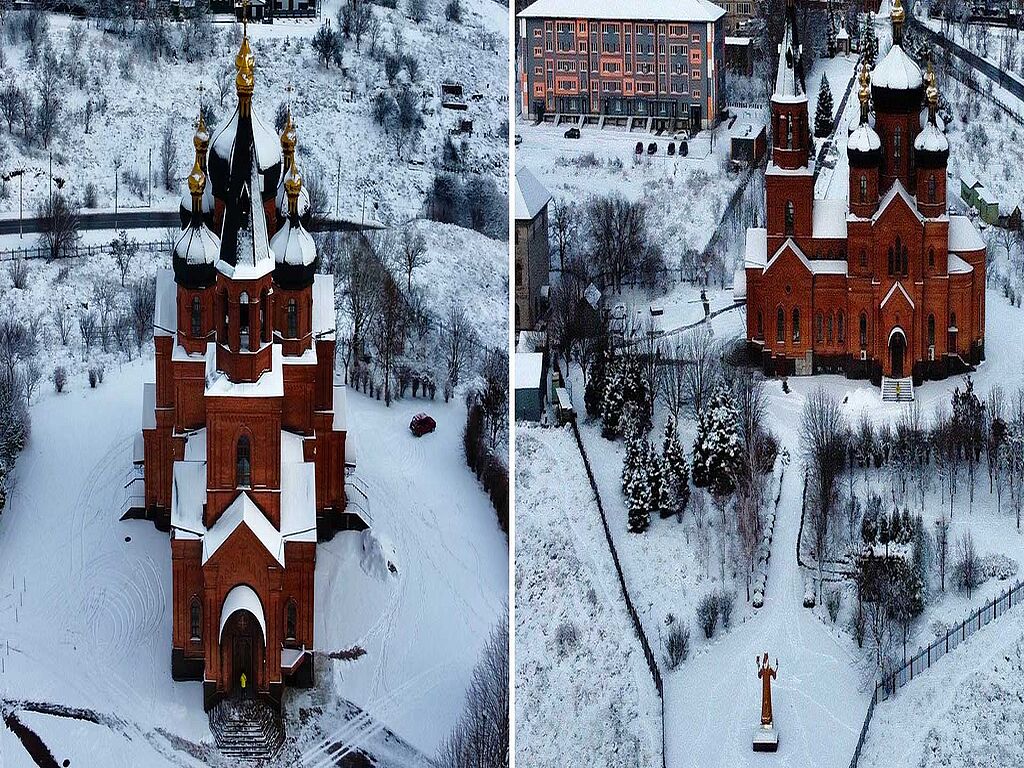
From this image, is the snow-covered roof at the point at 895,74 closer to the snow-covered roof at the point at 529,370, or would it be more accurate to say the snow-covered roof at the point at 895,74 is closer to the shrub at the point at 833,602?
the snow-covered roof at the point at 529,370

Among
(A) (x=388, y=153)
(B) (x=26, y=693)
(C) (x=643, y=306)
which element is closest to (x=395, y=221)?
(A) (x=388, y=153)

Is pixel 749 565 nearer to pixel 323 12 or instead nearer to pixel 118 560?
pixel 118 560

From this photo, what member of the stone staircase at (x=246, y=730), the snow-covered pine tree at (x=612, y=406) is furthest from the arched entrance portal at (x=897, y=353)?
the stone staircase at (x=246, y=730)

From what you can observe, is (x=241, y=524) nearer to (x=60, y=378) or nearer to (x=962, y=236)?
(x=60, y=378)

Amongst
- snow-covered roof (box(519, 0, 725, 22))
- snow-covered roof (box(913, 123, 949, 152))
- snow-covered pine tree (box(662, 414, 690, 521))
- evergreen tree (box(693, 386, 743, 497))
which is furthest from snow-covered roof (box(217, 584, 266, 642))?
snow-covered roof (box(913, 123, 949, 152))

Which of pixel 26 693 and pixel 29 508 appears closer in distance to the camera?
pixel 26 693

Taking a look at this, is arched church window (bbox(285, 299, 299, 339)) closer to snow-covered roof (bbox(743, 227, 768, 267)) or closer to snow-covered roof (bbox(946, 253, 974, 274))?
snow-covered roof (bbox(743, 227, 768, 267))
